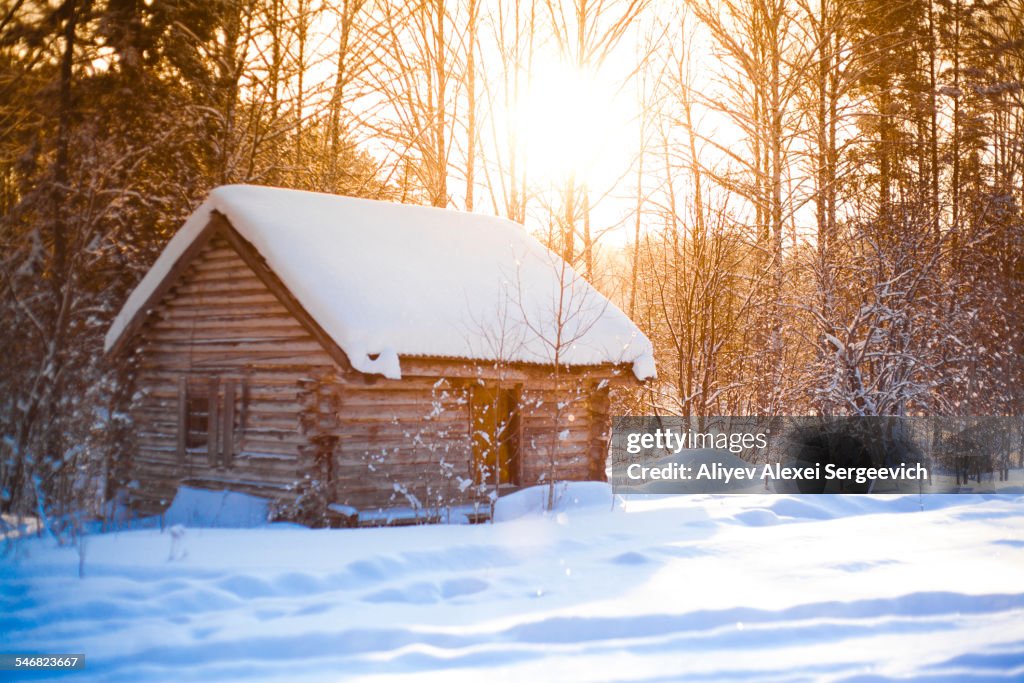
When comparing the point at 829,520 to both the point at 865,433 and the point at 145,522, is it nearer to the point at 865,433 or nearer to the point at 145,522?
the point at 865,433

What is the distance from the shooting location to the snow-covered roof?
433 inches

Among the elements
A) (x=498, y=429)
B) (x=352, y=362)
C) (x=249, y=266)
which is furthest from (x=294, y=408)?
(x=498, y=429)

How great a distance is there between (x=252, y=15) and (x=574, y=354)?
10.6 metres

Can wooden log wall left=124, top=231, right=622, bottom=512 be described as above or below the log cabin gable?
below

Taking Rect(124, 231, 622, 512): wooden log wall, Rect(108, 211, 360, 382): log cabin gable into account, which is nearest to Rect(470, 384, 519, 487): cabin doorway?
Rect(124, 231, 622, 512): wooden log wall

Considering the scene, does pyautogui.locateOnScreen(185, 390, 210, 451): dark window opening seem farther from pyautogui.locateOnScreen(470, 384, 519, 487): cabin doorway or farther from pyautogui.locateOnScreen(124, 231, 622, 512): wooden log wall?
pyautogui.locateOnScreen(470, 384, 519, 487): cabin doorway

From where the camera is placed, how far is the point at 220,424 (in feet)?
40.7

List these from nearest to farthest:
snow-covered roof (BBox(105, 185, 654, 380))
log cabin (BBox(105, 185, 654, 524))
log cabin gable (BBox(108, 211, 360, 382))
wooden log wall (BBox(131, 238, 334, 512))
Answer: log cabin gable (BBox(108, 211, 360, 382)) < snow-covered roof (BBox(105, 185, 654, 380)) < log cabin (BBox(105, 185, 654, 524)) < wooden log wall (BBox(131, 238, 334, 512))

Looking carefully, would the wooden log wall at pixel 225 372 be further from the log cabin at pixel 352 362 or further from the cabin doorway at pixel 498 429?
the cabin doorway at pixel 498 429

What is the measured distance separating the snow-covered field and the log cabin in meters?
1.94

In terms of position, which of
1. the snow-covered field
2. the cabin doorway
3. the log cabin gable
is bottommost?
the snow-covered field

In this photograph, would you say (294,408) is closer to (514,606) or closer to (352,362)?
(352,362)

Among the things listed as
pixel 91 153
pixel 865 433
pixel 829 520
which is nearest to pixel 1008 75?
pixel 865 433

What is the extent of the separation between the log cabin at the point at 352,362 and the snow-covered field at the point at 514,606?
76.5 inches
